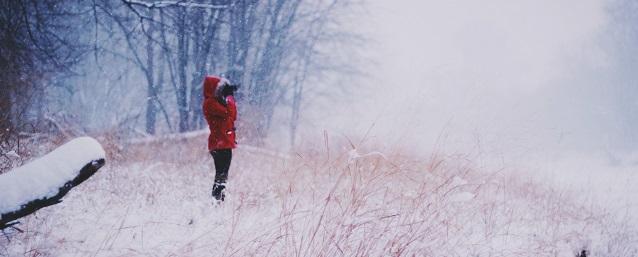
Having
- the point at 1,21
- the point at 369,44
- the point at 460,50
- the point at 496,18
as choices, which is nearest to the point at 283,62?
the point at 369,44

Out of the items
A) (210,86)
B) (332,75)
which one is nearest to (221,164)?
(210,86)

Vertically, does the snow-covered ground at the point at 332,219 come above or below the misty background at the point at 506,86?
below

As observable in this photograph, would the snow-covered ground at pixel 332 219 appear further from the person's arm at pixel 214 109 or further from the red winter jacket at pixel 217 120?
the person's arm at pixel 214 109

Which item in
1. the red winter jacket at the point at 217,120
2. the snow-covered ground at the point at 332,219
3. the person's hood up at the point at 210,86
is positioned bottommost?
the snow-covered ground at the point at 332,219

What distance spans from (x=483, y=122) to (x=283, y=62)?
30.9 feet

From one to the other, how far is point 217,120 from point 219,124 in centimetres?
6

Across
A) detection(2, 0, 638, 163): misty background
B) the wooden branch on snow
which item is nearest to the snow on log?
the wooden branch on snow

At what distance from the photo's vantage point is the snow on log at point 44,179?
1.17 metres

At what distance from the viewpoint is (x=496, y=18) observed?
2834cm

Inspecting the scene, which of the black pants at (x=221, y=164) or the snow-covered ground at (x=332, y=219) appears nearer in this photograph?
the snow-covered ground at (x=332, y=219)

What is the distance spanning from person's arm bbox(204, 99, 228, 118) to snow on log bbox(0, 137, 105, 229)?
7.20 feet

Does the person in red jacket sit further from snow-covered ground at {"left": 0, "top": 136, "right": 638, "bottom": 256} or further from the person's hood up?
snow-covered ground at {"left": 0, "top": 136, "right": 638, "bottom": 256}

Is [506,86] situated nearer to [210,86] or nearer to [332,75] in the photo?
[332,75]

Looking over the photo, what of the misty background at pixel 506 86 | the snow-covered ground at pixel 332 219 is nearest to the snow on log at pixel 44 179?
the snow-covered ground at pixel 332 219
